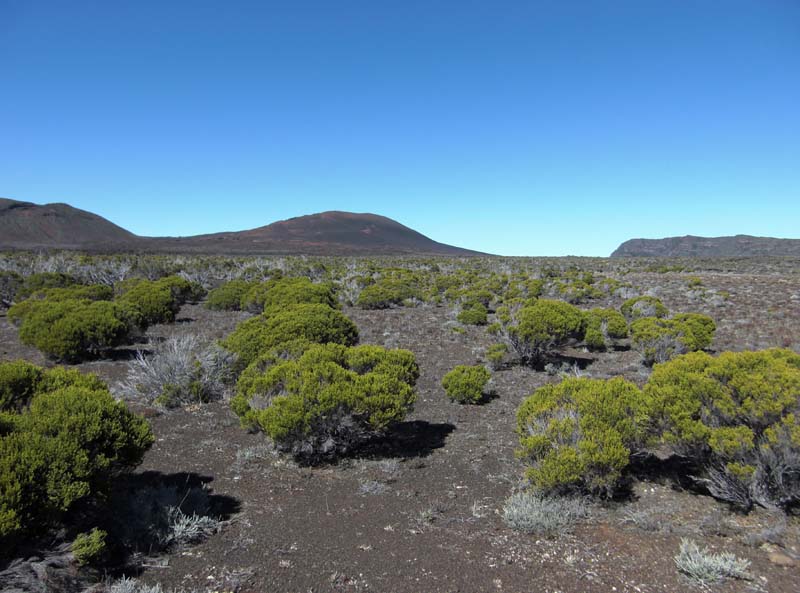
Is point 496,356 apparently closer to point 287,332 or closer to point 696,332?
point 287,332

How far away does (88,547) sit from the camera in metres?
2.94

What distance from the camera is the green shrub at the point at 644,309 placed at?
14.2 m

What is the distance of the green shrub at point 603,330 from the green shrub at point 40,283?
1763 centimetres

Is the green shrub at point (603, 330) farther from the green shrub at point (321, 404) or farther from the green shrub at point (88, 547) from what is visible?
Answer: the green shrub at point (88, 547)

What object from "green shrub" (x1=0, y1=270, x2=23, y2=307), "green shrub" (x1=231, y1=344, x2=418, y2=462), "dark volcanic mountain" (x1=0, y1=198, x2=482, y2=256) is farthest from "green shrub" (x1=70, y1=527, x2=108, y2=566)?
"dark volcanic mountain" (x1=0, y1=198, x2=482, y2=256)

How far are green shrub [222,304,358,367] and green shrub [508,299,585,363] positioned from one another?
136 inches

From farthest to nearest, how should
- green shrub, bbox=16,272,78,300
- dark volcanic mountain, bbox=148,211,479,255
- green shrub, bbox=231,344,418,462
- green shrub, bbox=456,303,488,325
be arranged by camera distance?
dark volcanic mountain, bbox=148,211,479,255 → green shrub, bbox=16,272,78,300 → green shrub, bbox=456,303,488,325 → green shrub, bbox=231,344,418,462

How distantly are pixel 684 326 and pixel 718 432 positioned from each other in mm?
7068

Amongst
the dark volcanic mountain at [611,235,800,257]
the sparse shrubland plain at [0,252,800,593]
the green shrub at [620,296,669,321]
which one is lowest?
the sparse shrubland plain at [0,252,800,593]

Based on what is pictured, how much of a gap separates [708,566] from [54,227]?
11656 centimetres

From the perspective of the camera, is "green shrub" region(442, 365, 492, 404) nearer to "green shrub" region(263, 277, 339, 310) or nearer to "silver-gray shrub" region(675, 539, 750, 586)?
"silver-gray shrub" region(675, 539, 750, 586)

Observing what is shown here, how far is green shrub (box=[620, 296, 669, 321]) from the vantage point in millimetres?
14242

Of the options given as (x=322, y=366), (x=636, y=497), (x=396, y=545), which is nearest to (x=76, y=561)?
(x=396, y=545)

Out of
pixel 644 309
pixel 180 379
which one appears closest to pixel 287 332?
pixel 180 379
